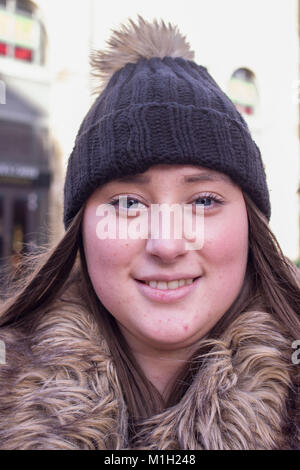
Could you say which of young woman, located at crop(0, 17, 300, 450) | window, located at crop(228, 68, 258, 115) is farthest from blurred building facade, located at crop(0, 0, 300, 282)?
young woman, located at crop(0, 17, 300, 450)

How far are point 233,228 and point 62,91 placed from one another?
24.9 feet

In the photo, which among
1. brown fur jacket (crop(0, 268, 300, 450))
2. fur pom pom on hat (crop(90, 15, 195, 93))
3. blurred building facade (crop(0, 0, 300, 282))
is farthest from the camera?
blurred building facade (crop(0, 0, 300, 282))

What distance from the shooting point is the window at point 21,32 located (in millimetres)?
7891

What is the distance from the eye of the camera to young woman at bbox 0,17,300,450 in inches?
44.2

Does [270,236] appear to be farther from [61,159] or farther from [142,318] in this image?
[61,159]

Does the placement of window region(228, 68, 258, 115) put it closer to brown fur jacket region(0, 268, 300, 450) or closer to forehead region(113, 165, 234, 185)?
forehead region(113, 165, 234, 185)

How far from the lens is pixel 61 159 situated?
8031mm

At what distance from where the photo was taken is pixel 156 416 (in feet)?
3.84

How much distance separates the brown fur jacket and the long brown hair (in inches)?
1.6

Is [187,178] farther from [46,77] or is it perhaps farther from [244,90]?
[244,90]

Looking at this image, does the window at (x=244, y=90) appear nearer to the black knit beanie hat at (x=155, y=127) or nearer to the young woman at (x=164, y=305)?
the black knit beanie hat at (x=155, y=127)

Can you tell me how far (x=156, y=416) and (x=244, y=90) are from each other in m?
9.35
